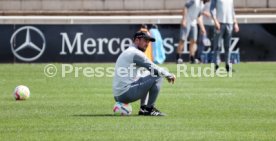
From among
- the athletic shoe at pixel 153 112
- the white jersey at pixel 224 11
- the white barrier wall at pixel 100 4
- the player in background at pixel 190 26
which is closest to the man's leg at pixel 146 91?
the athletic shoe at pixel 153 112

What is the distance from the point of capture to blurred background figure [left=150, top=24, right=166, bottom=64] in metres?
32.1

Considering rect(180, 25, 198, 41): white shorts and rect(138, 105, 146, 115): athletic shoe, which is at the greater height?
rect(138, 105, 146, 115): athletic shoe

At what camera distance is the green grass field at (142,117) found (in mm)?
14156

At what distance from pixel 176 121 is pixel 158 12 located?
1067 inches

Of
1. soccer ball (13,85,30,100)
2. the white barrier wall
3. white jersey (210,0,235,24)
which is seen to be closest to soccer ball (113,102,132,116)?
soccer ball (13,85,30,100)

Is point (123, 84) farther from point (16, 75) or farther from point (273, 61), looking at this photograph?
point (273, 61)

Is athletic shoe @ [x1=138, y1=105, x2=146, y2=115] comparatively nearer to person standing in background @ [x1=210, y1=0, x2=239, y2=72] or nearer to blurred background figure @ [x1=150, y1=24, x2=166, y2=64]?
person standing in background @ [x1=210, y1=0, x2=239, y2=72]

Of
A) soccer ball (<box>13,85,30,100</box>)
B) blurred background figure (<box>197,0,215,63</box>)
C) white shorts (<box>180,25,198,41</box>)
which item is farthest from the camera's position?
blurred background figure (<box>197,0,215,63</box>)

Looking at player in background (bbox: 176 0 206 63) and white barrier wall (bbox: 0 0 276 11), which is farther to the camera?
white barrier wall (bbox: 0 0 276 11)

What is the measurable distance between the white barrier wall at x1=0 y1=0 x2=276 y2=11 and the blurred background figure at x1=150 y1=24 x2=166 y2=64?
1069 centimetres

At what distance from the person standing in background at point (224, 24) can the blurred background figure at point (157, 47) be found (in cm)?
435

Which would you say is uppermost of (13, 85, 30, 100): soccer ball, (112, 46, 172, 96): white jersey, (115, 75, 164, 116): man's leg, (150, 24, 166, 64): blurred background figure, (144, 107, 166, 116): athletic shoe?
(112, 46, 172, 96): white jersey

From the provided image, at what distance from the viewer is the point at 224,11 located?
27625 millimetres

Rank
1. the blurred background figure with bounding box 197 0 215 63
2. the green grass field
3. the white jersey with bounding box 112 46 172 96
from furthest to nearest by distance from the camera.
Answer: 1. the blurred background figure with bounding box 197 0 215 63
2. the white jersey with bounding box 112 46 172 96
3. the green grass field
